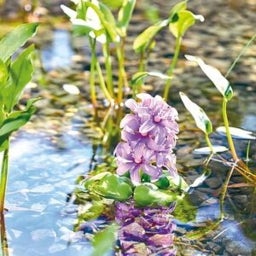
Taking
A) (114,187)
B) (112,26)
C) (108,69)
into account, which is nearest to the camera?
(114,187)

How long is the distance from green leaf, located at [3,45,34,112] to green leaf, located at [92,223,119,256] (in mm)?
288

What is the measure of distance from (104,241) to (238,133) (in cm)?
52

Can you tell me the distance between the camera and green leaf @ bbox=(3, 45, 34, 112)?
1389 mm

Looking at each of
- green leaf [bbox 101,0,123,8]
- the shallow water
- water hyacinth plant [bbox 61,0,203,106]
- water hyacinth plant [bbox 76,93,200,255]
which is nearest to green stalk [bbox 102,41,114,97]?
water hyacinth plant [bbox 61,0,203,106]

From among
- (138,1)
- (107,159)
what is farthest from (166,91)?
(138,1)

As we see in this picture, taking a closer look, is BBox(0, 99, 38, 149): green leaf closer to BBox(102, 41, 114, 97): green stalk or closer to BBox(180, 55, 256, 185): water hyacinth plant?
BBox(180, 55, 256, 185): water hyacinth plant

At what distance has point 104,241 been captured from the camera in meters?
1.30

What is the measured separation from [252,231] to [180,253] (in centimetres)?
16

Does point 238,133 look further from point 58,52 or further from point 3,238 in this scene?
point 58,52

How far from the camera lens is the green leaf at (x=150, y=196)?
1487 millimetres

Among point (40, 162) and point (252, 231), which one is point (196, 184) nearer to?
point (252, 231)

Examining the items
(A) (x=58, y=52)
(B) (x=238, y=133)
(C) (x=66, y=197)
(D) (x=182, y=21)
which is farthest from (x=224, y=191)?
(A) (x=58, y=52)

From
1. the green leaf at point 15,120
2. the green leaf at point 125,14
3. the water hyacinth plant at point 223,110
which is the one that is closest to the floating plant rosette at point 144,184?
the water hyacinth plant at point 223,110

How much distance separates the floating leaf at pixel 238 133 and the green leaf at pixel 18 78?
1.73 ft
